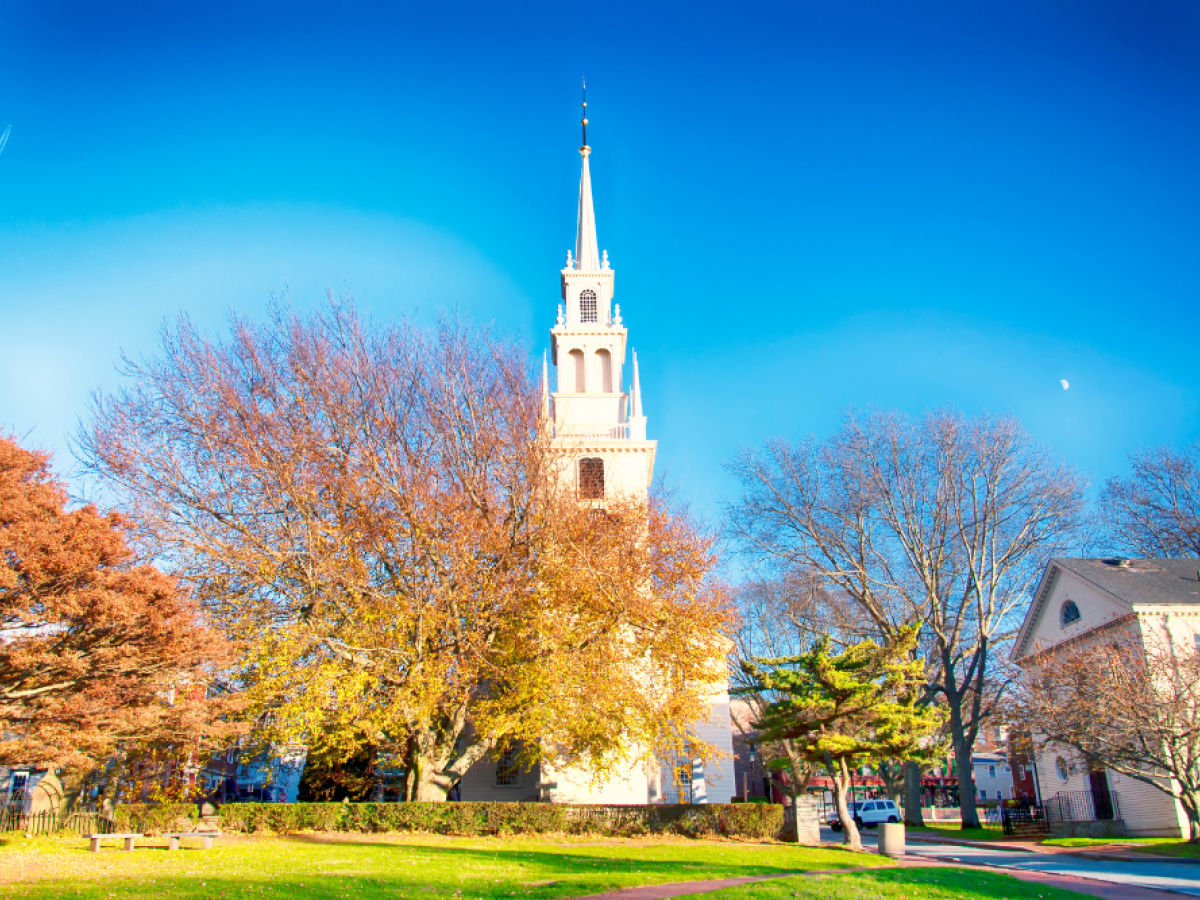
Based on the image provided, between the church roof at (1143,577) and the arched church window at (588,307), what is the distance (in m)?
22.4

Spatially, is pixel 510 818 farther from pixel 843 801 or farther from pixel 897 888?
pixel 897 888

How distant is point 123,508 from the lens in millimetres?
21359

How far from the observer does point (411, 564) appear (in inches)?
919

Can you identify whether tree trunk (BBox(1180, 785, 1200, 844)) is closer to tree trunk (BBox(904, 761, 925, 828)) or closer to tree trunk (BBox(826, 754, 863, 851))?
tree trunk (BBox(826, 754, 863, 851))

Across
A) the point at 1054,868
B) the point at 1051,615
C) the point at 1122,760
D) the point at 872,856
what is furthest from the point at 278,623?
the point at 1051,615

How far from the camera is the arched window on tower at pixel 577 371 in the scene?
117 feet

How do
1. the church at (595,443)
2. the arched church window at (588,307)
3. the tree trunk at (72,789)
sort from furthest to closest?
the arched church window at (588,307) < the church at (595,443) < the tree trunk at (72,789)

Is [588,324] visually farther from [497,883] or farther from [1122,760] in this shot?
[497,883]

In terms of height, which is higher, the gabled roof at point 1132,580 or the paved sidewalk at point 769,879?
the gabled roof at point 1132,580

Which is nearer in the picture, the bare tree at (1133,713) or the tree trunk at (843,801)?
the bare tree at (1133,713)

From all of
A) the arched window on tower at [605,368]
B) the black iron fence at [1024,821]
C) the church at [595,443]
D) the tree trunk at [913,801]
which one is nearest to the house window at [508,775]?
the church at [595,443]

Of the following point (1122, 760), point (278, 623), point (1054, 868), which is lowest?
point (1054, 868)

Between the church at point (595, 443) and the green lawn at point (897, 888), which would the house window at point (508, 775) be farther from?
the green lawn at point (897, 888)

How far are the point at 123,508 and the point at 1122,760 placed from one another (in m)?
28.4
